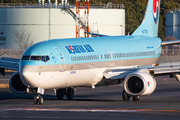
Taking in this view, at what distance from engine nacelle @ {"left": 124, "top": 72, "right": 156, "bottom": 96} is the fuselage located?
240cm

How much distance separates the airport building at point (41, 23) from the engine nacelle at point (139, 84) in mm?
53309

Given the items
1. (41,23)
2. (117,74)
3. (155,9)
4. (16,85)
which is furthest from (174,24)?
(16,85)

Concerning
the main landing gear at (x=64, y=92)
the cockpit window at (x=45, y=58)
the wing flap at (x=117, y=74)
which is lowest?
the main landing gear at (x=64, y=92)

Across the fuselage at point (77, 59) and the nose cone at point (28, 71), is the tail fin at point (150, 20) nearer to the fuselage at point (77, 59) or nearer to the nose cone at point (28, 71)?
the fuselage at point (77, 59)

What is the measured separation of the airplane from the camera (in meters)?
24.1

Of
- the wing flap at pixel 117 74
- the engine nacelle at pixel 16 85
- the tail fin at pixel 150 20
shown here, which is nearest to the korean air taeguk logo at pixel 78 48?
the wing flap at pixel 117 74

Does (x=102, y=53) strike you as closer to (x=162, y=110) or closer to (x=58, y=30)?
(x=162, y=110)

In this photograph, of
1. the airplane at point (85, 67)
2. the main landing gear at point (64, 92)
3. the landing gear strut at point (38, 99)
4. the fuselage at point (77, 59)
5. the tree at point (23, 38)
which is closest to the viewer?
the fuselage at point (77, 59)

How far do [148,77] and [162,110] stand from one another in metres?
5.11

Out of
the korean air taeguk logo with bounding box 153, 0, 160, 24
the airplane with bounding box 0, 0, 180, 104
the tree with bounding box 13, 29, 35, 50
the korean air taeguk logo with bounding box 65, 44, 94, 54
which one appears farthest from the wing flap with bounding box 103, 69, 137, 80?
the tree with bounding box 13, 29, 35, 50

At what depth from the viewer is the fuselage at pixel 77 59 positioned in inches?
942

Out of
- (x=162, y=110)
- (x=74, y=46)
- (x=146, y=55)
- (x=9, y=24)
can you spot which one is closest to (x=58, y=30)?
(x=9, y=24)

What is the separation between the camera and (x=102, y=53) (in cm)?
2983

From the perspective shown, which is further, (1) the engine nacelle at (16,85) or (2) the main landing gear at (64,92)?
(2) the main landing gear at (64,92)
